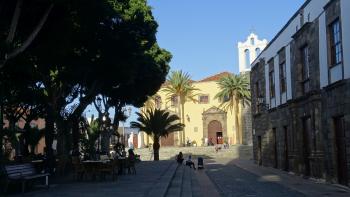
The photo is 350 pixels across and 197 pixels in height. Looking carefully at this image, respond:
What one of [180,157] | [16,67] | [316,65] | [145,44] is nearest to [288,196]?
[316,65]

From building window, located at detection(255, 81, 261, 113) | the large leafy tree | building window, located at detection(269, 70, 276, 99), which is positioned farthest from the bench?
building window, located at detection(255, 81, 261, 113)

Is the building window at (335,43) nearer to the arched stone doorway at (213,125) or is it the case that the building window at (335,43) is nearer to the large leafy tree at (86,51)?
the large leafy tree at (86,51)

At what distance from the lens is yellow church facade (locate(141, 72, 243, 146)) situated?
82250 mm

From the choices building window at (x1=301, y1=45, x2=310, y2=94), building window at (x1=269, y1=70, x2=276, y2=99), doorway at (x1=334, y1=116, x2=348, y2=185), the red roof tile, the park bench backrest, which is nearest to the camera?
the park bench backrest

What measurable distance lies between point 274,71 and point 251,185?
441 inches

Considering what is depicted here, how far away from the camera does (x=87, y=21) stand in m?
19.1

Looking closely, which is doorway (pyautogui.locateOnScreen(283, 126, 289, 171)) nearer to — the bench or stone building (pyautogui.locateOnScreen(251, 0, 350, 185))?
stone building (pyautogui.locateOnScreen(251, 0, 350, 185))

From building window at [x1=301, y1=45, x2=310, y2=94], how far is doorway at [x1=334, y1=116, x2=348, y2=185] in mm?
4224

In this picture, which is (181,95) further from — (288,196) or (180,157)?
(288,196)

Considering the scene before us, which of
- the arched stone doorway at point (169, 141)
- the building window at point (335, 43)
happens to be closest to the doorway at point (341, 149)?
the building window at point (335, 43)

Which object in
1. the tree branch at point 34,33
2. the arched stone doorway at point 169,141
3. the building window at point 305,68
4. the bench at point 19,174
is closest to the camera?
the tree branch at point 34,33

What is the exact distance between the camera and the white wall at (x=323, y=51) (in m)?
21.2

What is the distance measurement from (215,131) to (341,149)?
63.2m

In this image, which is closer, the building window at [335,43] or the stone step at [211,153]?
the building window at [335,43]
